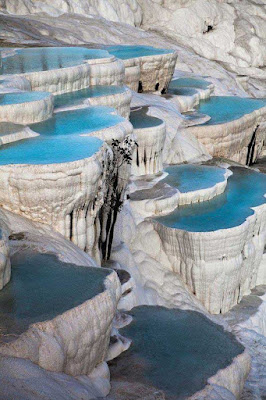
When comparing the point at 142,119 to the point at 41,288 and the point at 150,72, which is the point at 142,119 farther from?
the point at 41,288

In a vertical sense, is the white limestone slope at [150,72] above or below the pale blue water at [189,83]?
above

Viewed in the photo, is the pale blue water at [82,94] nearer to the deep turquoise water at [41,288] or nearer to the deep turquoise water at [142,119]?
the deep turquoise water at [142,119]

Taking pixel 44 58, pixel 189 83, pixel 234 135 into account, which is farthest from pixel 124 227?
pixel 189 83

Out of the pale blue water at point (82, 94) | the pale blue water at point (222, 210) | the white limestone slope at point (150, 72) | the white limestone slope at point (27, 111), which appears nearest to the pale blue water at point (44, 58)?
the pale blue water at point (82, 94)

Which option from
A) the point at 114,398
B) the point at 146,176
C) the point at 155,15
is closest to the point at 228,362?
the point at 114,398

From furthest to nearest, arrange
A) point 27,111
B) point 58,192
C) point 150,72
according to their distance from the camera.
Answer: point 150,72
point 27,111
point 58,192

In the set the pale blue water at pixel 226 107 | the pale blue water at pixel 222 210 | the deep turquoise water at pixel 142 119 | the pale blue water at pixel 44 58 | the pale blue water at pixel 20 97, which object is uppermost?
the pale blue water at pixel 20 97

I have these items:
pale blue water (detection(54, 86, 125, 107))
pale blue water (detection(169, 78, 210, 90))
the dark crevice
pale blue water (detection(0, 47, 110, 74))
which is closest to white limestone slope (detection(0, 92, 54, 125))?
pale blue water (detection(54, 86, 125, 107))
